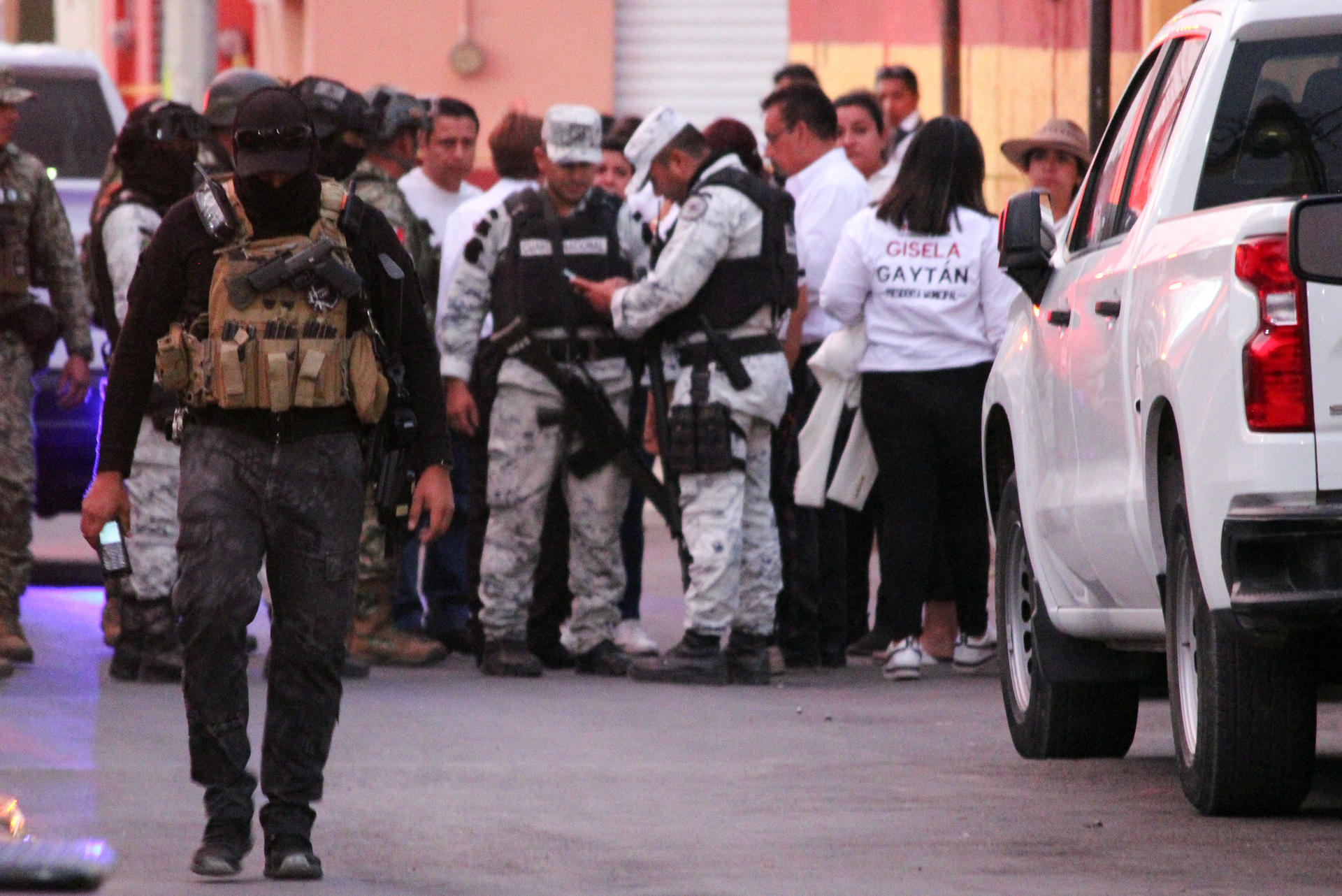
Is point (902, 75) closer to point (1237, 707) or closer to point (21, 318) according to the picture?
point (21, 318)

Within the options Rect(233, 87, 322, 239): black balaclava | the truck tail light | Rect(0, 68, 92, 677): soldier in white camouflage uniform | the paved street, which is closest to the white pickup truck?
the truck tail light

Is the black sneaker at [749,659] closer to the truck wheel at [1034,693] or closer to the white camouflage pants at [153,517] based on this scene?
the truck wheel at [1034,693]

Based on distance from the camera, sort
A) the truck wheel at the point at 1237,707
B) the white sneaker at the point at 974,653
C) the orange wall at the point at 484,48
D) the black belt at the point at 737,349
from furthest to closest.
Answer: the orange wall at the point at 484,48 < the white sneaker at the point at 974,653 < the black belt at the point at 737,349 < the truck wheel at the point at 1237,707

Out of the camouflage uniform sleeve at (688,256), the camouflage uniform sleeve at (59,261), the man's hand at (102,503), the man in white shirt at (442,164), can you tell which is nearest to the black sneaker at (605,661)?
the camouflage uniform sleeve at (688,256)

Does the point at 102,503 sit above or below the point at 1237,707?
above

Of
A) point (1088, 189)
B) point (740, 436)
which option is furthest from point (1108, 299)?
point (740, 436)

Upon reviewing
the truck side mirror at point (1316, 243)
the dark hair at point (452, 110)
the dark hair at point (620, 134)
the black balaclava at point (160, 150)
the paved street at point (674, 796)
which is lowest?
the paved street at point (674, 796)

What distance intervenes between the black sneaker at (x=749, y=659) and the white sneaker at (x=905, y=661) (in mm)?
492

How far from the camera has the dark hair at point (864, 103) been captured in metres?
12.5

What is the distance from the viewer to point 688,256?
9.47 meters

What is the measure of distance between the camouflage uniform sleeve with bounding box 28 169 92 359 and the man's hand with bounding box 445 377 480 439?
5.12 ft

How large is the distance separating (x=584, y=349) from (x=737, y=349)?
0.76 m

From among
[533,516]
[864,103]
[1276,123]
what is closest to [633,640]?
[533,516]

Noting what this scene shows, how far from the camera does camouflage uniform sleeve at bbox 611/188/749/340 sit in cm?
948
